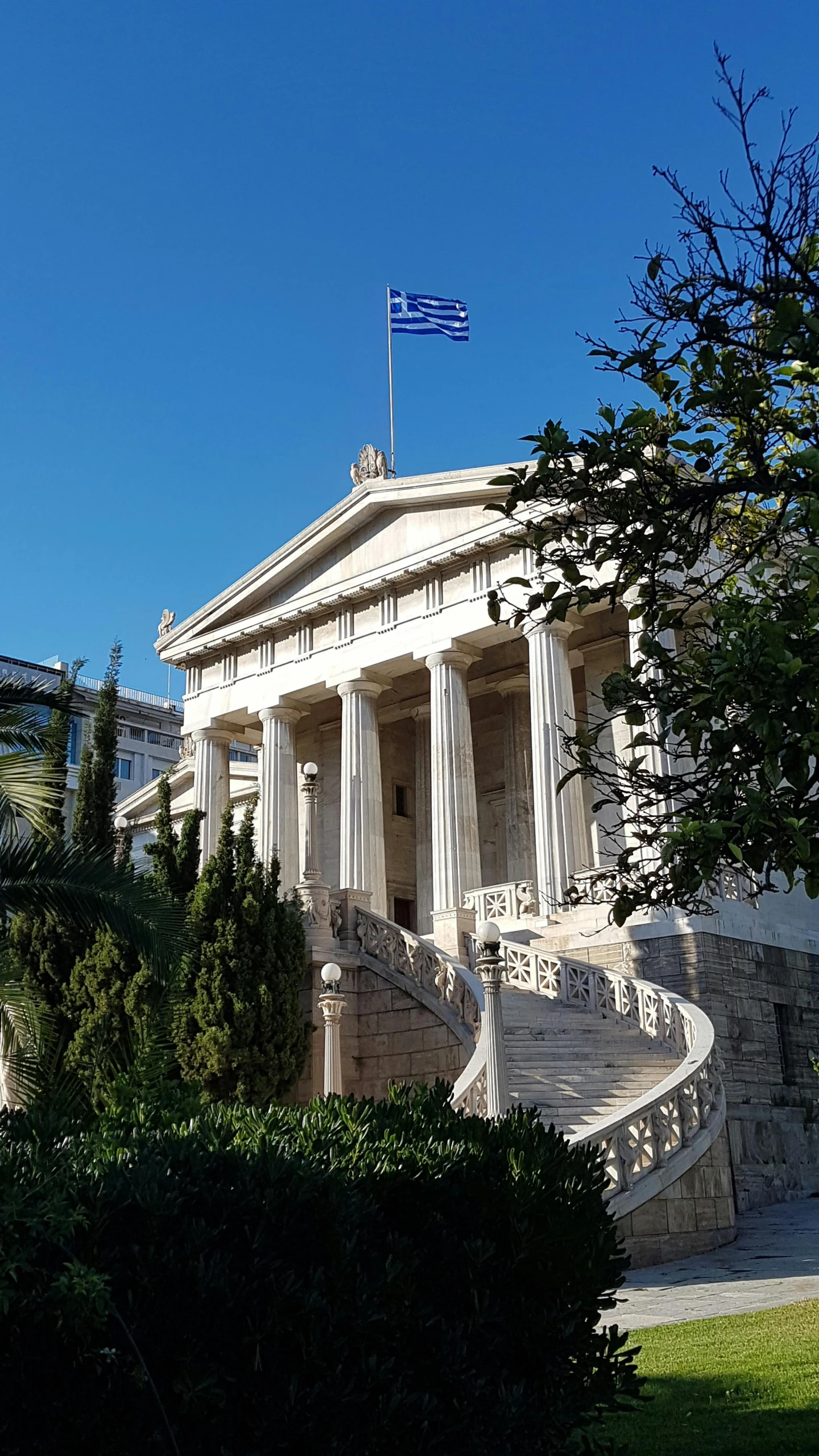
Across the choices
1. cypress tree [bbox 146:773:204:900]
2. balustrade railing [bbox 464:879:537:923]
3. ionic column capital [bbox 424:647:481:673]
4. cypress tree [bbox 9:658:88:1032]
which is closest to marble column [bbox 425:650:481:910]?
ionic column capital [bbox 424:647:481:673]

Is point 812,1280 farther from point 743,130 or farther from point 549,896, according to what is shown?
point 549,896

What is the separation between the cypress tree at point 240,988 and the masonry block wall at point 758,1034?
25.9 ft

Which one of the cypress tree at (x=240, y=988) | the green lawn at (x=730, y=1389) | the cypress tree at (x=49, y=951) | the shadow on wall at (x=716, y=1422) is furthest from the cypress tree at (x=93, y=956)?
the shadow on wall at (x=716, y=1422)

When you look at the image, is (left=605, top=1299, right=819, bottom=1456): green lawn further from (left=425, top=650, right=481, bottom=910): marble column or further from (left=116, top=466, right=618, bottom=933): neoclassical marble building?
(left=425, top=650, right=481, bottom=910): marble column

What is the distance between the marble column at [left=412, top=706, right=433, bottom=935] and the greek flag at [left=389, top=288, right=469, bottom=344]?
421 inches

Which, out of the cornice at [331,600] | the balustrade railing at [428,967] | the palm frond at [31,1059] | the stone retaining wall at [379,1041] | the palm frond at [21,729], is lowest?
the palm frond at [31,1059]

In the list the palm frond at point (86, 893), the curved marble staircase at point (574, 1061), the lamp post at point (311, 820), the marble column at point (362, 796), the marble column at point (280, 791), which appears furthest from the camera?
the marble column at point (280, 791)

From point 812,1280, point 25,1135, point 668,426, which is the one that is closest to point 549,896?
point 812,1280

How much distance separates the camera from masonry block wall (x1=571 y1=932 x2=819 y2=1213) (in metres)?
24.6

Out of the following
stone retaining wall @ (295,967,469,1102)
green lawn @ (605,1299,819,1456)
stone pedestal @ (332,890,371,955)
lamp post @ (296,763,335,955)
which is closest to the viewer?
green lawn @ (605,1299,819,1456)

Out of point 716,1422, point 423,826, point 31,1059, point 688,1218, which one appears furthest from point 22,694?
point 423,826

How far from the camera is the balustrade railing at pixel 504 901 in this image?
1202 inches

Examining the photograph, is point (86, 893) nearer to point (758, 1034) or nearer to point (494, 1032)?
point (494, 1032)

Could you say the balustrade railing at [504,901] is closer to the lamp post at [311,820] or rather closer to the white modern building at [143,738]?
the lamp post at [311,820]
